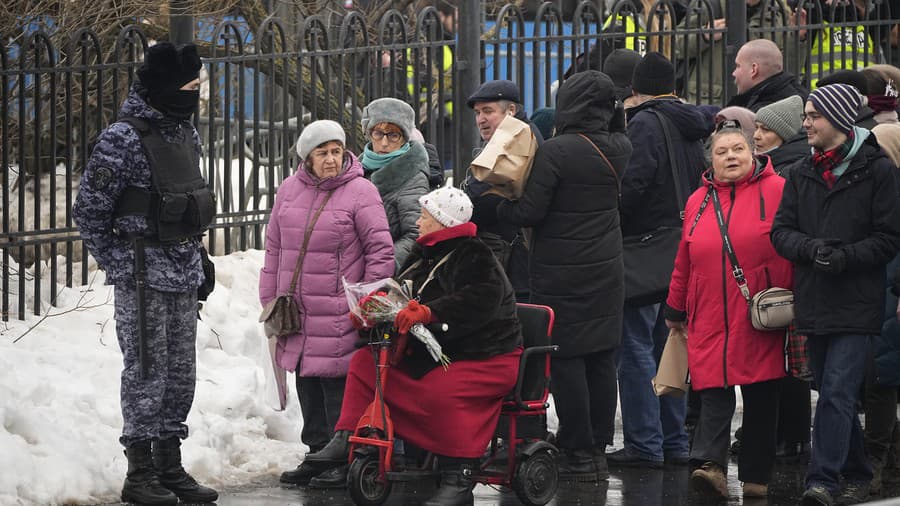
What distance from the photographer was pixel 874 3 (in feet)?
44.5

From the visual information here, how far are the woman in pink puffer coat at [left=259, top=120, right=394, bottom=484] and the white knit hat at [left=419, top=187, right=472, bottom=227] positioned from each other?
2.19 feet

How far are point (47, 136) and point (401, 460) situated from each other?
4824mm

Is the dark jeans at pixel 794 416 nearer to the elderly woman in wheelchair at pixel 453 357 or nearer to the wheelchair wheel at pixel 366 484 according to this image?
the elderly woman in wheelchair at pixel 453 357

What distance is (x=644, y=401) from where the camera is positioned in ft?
28.7

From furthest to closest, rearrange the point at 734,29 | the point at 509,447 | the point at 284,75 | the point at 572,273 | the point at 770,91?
the point at 734,29 < the point at 284,75 < the point at 770,91 < the point at 572,273 < the point at 509,447

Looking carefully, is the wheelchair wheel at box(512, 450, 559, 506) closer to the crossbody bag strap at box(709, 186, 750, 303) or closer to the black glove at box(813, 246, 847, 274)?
the crossbody bag strap at box(709, 186, 750, 303)

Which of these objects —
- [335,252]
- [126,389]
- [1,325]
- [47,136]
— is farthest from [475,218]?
[47,136]

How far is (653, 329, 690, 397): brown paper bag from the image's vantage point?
26.5 ft

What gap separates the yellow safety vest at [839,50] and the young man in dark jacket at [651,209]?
3.86 meters

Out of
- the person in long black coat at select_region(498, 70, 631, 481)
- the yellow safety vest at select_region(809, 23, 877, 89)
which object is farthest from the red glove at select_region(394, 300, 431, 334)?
the yellow safety vest at select_region(809, 23, 877, 89)

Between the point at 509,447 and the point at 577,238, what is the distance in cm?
121

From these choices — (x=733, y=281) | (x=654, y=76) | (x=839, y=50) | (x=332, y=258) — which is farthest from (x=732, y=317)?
(x=839, y=50)

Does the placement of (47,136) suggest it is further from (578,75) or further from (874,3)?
(874,3)

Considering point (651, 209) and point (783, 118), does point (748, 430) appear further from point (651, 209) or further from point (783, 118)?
point (783, 118)
